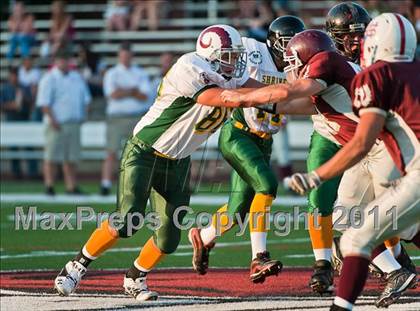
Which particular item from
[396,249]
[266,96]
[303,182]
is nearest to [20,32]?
[396,249]

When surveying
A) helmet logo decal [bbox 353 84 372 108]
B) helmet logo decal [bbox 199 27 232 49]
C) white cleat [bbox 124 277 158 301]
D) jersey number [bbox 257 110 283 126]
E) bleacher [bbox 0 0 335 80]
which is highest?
helmet logo decal [bbox 353 84 372 108]

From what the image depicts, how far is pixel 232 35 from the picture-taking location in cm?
689

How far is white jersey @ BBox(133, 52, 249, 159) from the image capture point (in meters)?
6.82

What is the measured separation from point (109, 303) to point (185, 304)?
1.58ft

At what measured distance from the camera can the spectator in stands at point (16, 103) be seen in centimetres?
1825

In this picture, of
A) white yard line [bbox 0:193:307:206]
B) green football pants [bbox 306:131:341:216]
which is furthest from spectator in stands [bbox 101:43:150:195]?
green football pants [bbox 306:131:341:216]

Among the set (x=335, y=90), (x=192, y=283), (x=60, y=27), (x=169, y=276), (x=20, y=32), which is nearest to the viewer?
(x=335, y=90)

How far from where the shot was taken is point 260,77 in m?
7.72

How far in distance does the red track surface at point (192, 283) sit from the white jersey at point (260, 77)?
1.11 meters

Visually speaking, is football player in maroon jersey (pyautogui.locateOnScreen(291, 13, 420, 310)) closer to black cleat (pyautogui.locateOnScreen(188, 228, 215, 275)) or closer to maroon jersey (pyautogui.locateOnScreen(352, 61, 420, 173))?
maroon jersey (pyautogui.locateOnScreen(352, 61, 420, 173))

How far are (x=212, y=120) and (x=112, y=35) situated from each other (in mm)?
13923

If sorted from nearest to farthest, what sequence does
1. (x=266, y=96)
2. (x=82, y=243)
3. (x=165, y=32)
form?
1. (x=266, y=96)
2. (x=82, y=243)
3. (x=165, y=32)

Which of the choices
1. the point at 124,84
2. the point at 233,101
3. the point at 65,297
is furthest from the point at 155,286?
the point at 124,84

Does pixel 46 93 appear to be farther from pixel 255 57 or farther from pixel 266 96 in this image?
pixel 266 96
